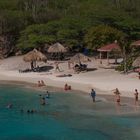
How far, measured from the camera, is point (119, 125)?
98.9 feet

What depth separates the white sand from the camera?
136 feet

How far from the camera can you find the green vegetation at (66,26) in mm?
56594

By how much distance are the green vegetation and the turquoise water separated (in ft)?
50.3

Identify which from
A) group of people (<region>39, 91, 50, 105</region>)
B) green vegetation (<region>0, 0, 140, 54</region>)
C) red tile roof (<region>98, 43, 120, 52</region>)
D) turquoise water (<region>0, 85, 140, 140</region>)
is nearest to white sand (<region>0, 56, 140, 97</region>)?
red tile roof (<region>98, 43, 120, 52</region>)

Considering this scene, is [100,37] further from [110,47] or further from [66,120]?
[66,120]

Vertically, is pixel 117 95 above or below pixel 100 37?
below

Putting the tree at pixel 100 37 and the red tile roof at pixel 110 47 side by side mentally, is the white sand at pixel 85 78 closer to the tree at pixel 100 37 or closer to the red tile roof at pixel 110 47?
the red tile roof at pixel 110 47

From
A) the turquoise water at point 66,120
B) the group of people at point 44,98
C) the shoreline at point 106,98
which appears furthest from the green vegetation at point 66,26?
the turquoise water at point 66,120

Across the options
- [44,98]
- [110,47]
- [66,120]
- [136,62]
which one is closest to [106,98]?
[44,98]

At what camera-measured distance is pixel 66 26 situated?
5969cm

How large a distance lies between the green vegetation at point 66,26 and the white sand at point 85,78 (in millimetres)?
3886

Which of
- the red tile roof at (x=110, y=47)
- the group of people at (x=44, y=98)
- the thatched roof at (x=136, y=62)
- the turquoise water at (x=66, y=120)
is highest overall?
the red tile roof at (x=110, y=47)

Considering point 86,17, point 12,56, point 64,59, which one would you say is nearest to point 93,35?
point 64,59

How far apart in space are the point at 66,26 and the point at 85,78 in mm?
15557
